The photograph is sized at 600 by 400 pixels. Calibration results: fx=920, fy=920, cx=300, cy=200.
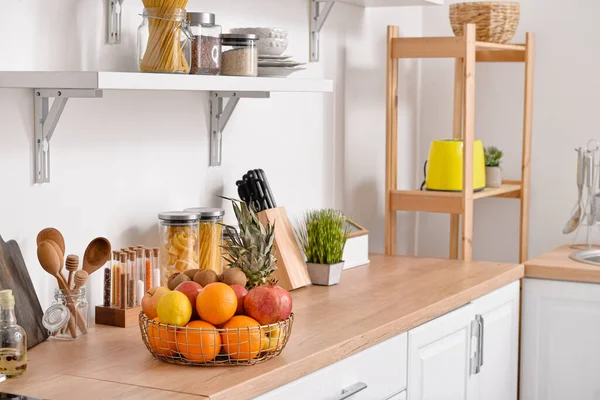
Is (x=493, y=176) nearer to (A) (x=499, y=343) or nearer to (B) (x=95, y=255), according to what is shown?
(A) (x=499, y=343)

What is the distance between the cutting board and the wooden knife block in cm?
72

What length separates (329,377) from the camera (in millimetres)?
1885

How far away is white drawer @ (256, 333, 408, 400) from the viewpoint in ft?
5.88

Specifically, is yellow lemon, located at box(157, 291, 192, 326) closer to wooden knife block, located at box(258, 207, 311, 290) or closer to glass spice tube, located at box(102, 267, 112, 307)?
glass spice tube, located at box(102, 267, 112, 307)

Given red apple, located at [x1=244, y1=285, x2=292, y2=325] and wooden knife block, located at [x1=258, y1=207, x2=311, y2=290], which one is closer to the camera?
red apple, located at [x1=244, y1=285, x2=292, y2=325]

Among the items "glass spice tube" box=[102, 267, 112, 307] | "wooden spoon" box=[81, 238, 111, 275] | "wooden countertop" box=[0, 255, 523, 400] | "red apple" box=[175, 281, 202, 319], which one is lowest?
"wooden countertop" box=[0, 255, 523, 400]

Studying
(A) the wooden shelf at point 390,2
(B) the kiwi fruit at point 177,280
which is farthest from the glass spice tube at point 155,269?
(A) the wooden shelf at point 390,2

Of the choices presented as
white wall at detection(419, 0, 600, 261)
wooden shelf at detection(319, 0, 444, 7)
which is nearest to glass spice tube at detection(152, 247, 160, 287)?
wooden shelf at detection(319, 0, 444, 7)

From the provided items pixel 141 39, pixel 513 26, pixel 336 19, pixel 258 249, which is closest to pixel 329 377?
pixel 258 249

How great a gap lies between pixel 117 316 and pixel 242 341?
449 mm

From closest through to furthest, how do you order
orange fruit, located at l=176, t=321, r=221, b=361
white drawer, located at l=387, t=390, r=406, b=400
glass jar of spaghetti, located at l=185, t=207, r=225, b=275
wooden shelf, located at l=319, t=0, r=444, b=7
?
orange fruit, located at l=176, t=321, r=221, b=361 < white drawer, located at l=387, t=390, r=406, b=400 < glass jar of spaghetti, located at l=185, t=207, r=225, b=275 < wooden shelf, located at l=319, t=0, r=444, b=7

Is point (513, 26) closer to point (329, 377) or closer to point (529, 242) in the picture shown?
point (529, 242)

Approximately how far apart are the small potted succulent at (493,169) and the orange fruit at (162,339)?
194cm

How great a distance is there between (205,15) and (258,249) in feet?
1.81
